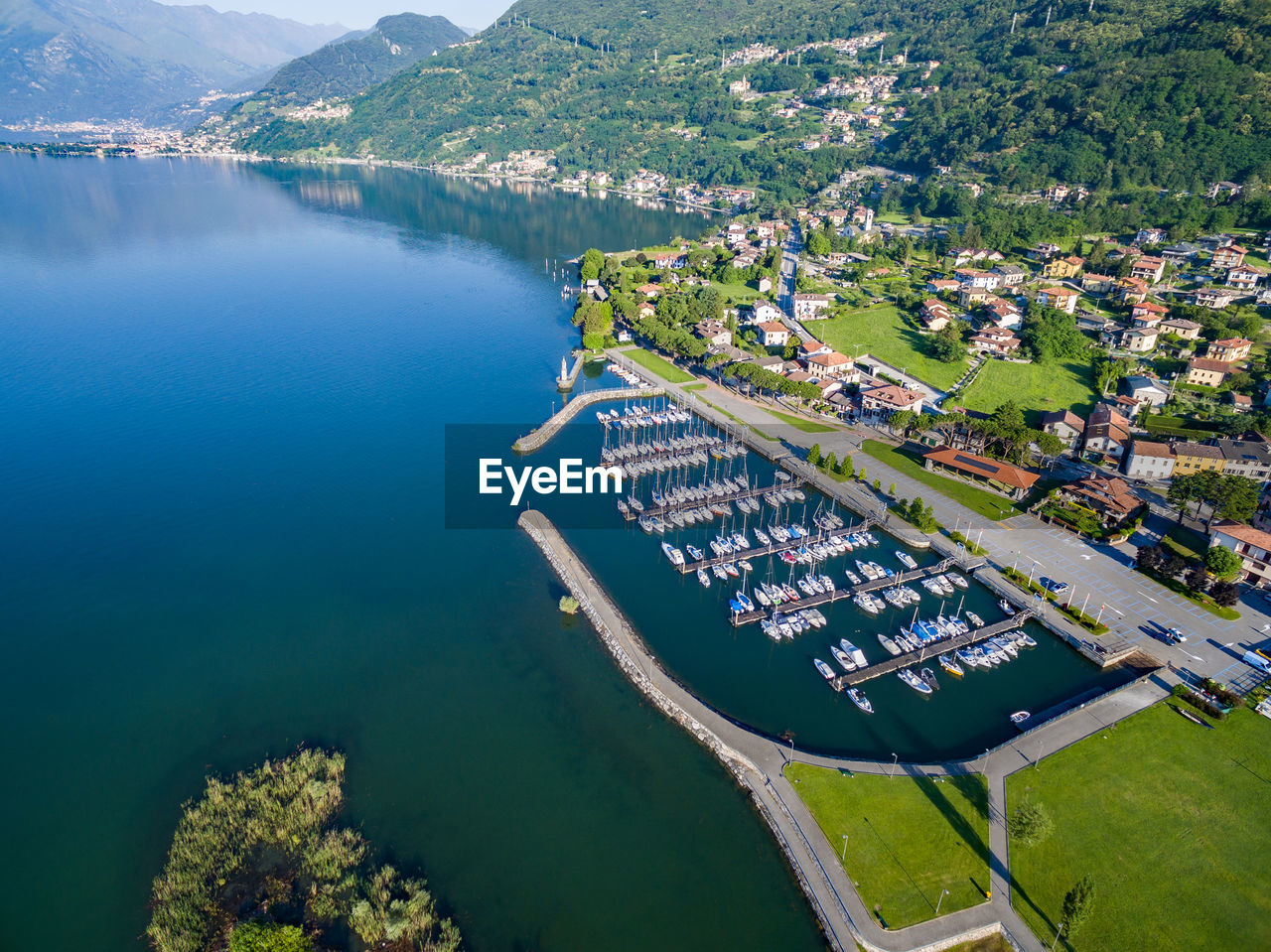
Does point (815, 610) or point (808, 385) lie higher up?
point (808, 385)

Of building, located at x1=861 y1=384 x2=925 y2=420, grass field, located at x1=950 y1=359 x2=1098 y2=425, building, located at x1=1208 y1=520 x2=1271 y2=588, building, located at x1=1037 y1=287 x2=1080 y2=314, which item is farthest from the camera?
building, located at x1=1037 y1=287 x2=1080 y2=314

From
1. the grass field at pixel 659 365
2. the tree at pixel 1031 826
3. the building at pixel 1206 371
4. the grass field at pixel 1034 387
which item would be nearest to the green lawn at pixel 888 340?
the grass field at pixel 1034 387

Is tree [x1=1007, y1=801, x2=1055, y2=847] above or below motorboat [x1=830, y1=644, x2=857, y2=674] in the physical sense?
above

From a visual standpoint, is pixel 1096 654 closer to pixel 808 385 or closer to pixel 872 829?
pixel 872 829

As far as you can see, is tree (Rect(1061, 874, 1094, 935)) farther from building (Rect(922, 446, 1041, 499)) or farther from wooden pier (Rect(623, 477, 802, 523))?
building (Rect(922, 446, 1041, 499))

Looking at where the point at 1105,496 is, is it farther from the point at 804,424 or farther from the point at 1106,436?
the point at 804,424

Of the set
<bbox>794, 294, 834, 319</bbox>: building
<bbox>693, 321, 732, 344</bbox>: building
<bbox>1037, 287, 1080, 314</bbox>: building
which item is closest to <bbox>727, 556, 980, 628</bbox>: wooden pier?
<bbox>693, 321, 732, 344</bbox>: building

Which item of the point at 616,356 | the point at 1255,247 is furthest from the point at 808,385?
the point at 1255,247
